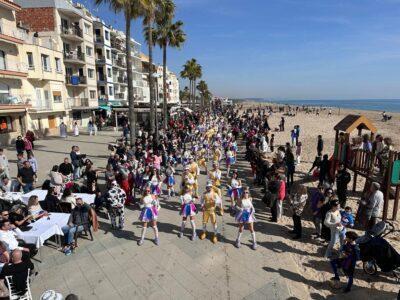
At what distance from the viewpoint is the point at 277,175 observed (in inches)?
407

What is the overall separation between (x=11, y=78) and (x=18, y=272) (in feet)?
78.6

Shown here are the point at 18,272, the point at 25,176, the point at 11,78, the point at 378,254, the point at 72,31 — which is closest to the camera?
the point at 18,272

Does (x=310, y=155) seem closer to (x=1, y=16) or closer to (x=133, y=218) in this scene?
(x=133, y=218)

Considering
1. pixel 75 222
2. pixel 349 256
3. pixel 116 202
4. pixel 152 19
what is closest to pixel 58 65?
pixel 152 19

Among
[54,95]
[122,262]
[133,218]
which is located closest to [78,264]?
[122,262]

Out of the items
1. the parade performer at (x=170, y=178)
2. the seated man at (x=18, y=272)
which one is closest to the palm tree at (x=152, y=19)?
the parade performer at (x=170, y=178)

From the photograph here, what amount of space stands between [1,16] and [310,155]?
27.4 metres

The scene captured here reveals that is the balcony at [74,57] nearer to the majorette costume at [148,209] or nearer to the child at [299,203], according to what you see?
the majorette costume at [148,209]

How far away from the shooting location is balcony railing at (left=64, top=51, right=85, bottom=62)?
114 ft

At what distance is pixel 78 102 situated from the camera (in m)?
36.4

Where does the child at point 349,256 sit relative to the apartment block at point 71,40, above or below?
below

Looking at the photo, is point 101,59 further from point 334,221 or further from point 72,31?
point 334,221

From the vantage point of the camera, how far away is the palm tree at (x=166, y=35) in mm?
29737

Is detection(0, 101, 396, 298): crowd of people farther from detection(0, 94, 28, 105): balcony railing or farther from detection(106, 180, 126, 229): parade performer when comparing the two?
detection(0, 94, 28, 105): balcony railing
